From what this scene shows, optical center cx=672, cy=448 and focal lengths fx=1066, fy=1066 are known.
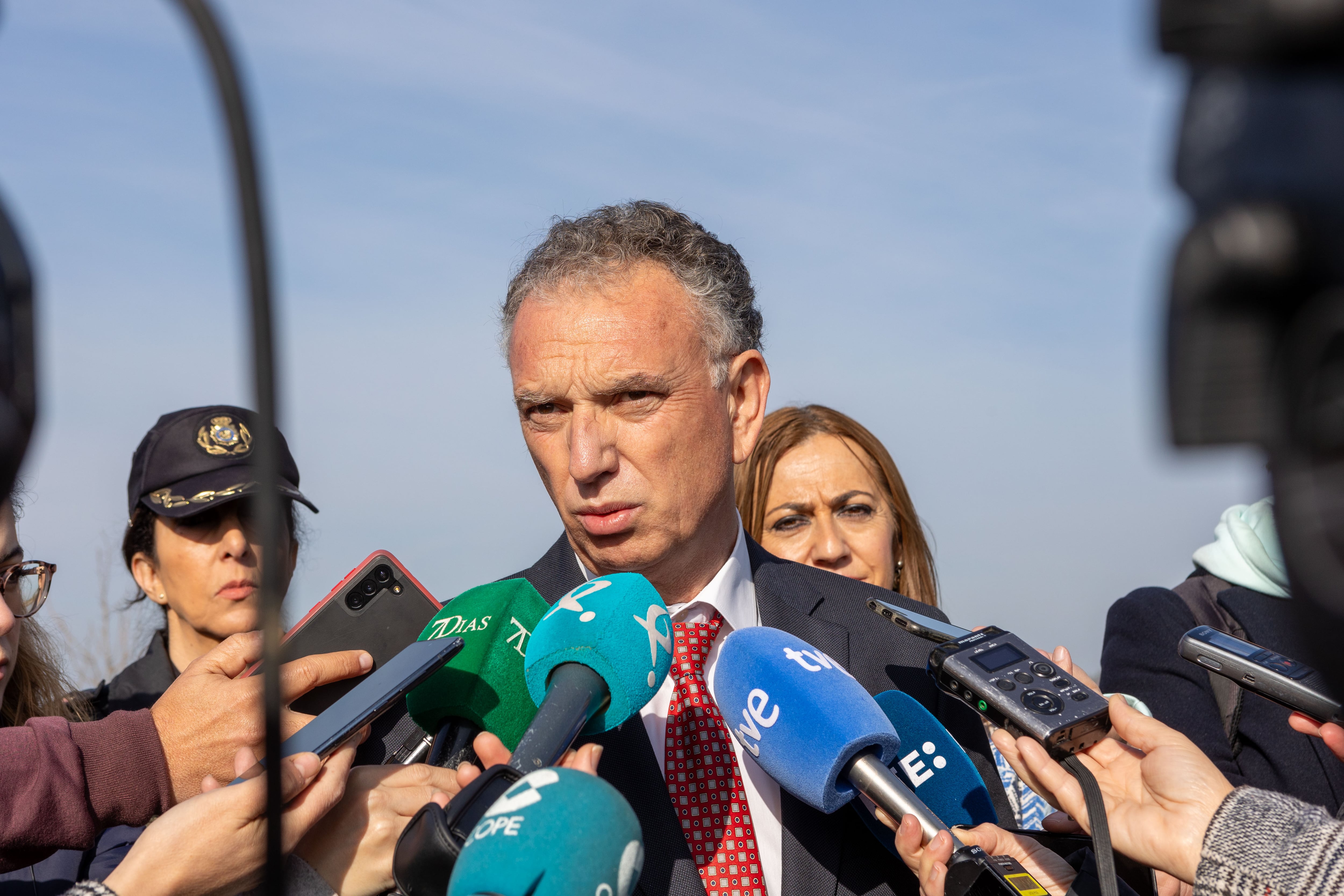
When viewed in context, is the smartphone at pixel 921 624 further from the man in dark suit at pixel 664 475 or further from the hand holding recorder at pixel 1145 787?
the man in dark suit at pixel 664 475

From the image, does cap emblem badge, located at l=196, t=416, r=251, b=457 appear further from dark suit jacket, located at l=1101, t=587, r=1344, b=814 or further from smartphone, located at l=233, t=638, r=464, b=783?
dark suit jacket, located at l=1101, t=587, r=1344, b=814

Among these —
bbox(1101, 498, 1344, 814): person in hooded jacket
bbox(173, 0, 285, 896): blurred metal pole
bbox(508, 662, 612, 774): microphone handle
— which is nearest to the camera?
bbox(173, 0, 285, 896): blurred metal pole

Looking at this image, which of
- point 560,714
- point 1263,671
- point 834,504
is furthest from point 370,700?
point 834,504

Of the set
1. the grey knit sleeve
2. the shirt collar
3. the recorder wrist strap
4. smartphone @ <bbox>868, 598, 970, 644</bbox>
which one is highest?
smartphone @ <bbox>868, 598, 970, 644</bbox>

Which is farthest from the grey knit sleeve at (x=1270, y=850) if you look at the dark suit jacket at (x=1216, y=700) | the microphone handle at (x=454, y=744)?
the microphone handle at (x=454, y=744)

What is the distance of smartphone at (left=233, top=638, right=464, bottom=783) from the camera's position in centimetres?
146

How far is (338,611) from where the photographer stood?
202 centimetres

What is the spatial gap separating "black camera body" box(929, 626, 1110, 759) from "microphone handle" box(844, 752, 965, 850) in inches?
8.1

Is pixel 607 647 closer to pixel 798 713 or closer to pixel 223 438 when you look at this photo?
pixel 798 713

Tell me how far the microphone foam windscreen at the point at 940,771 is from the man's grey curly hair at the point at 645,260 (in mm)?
1041

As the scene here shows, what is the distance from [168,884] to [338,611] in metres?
0.63

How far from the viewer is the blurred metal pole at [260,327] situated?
900mm

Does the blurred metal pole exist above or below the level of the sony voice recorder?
above

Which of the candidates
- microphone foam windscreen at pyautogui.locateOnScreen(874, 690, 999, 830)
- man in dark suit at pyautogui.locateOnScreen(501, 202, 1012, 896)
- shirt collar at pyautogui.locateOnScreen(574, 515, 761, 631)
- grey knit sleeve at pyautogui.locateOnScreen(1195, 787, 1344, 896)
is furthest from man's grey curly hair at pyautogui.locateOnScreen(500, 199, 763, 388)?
grey knit sleeve at pyautogui.locateOnScreen(1195, 787, 1344, 896)
